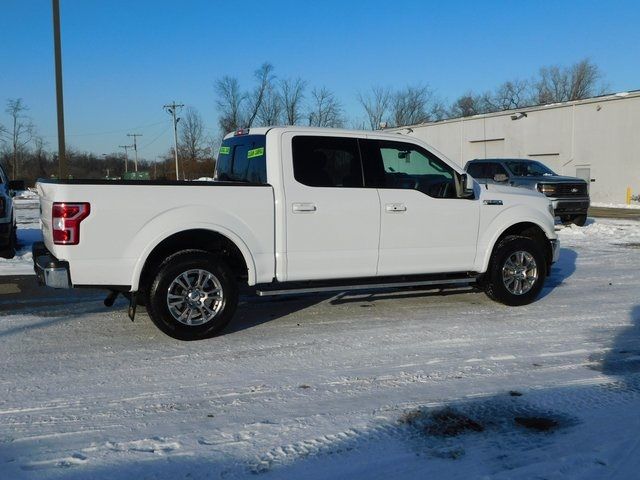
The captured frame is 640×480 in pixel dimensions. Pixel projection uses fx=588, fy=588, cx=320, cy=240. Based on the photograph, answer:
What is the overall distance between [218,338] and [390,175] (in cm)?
254

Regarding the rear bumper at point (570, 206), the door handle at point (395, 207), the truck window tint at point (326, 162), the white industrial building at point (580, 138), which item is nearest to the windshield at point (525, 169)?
the rear bumper at point (570, 206)

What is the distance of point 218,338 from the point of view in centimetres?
584

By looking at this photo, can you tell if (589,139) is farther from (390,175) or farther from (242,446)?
(242,446)

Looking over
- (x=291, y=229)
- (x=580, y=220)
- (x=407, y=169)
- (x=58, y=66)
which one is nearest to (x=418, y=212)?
(x=407, y=169)

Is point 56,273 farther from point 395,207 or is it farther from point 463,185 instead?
point 463,185

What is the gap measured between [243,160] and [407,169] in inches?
72.9

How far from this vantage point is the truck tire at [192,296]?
5.50m

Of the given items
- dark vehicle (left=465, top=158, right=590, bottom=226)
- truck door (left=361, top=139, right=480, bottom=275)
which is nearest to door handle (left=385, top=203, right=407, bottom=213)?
truck door (left=361, top=139, right=480, bottom=275)

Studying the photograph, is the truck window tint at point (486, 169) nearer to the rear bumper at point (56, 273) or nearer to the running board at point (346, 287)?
the running board at point (346, 287)

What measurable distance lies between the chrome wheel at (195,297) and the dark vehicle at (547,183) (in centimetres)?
→ 1214

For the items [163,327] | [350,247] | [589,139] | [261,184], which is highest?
[589,139]

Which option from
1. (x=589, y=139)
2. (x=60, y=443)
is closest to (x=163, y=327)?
(x=60, y=443)

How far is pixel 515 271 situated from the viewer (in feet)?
23.5

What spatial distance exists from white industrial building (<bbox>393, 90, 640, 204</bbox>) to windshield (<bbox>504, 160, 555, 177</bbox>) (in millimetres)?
17063
